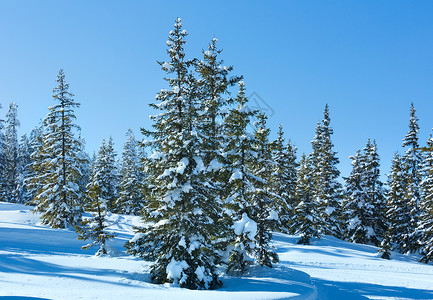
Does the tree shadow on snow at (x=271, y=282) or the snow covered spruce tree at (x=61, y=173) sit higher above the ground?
the snow covered spruce tree at (x=61, y=173)

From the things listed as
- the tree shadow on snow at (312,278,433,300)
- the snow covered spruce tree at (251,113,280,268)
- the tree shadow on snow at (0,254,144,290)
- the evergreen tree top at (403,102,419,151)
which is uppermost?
the evergreen tree top at (403,102,419,151)

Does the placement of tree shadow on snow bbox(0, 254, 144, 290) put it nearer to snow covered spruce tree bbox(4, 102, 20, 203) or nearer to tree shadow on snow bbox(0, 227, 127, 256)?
tree shadow on snow bbox(0, 227, 127, 256)

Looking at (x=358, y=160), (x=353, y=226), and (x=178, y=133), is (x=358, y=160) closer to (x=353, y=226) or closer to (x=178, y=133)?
(x=353, y=226)

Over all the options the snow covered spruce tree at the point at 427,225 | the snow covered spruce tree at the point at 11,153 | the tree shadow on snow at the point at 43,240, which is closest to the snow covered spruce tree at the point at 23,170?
the snow covered spruce tree at the point at 11,153

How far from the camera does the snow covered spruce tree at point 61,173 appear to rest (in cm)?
2773

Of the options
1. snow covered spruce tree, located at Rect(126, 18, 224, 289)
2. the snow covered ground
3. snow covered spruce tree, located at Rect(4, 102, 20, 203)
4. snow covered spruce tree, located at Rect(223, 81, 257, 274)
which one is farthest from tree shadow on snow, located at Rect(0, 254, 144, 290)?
snow covered spruce tree, located at Rect(4, 102, 20, 203)

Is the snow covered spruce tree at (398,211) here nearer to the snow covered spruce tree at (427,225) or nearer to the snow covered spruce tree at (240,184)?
the snow covered spruce tree at (427,225)

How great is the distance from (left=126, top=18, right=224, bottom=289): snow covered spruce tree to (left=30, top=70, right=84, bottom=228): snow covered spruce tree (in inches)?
643

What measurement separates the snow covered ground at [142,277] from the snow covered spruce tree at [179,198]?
1060 mm

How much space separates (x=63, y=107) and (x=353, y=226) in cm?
3752

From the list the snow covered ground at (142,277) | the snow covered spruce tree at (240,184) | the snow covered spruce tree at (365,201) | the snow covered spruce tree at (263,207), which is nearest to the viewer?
the snow covered ground at (142,277)

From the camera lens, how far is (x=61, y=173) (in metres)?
28.3

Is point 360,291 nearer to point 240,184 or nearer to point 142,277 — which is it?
point 240,184

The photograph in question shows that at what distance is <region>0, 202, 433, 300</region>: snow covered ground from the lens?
34.6 ft
